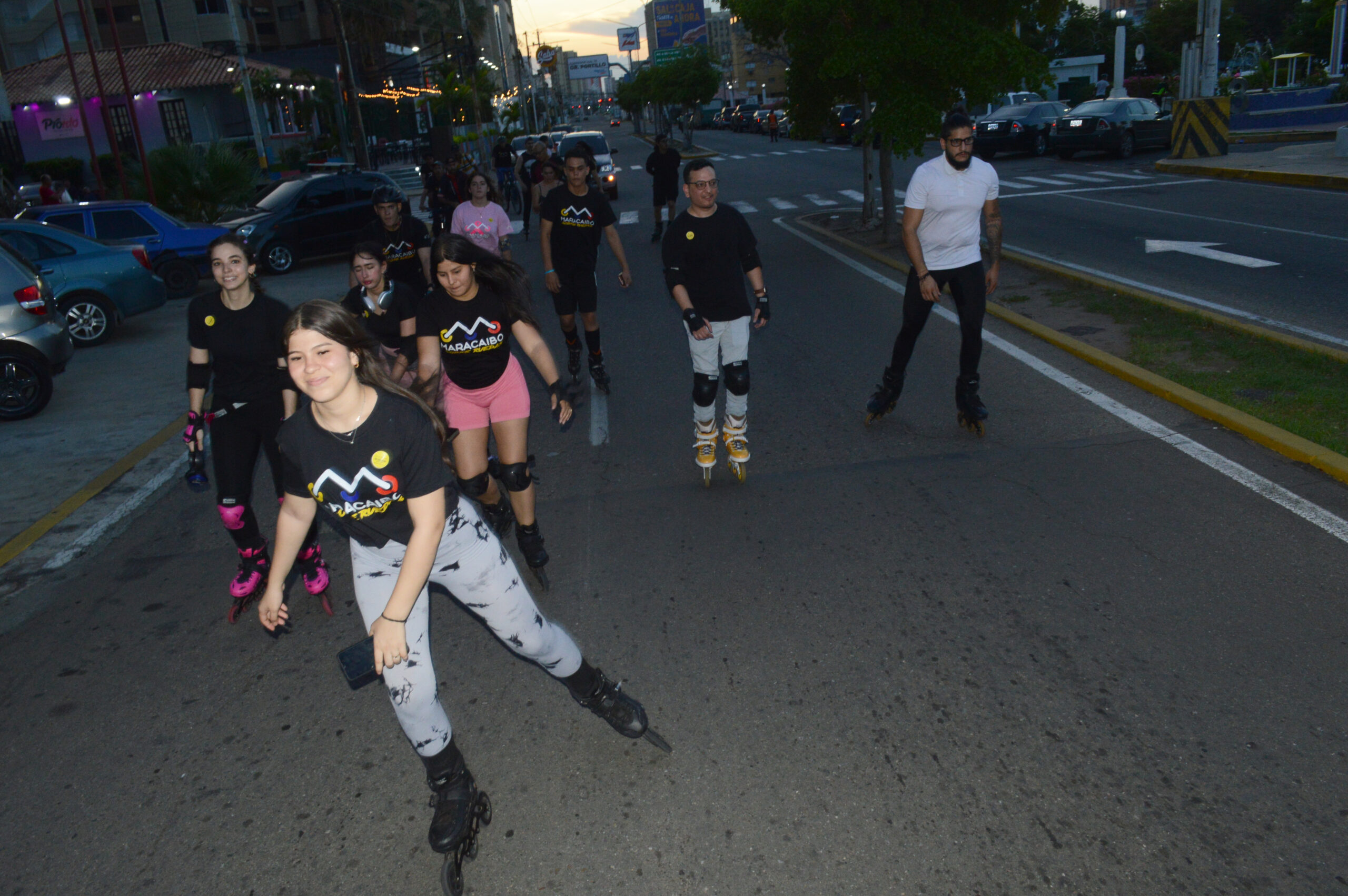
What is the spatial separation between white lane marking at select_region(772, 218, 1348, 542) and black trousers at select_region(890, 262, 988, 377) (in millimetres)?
1201

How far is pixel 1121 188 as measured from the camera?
21.7m

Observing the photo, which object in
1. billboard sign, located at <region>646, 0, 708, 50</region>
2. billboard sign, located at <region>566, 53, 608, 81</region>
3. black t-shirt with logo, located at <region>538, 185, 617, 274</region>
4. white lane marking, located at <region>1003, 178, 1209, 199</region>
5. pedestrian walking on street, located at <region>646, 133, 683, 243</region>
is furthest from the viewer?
billboard sign, located at <region>566, 53, 608, 81</region>

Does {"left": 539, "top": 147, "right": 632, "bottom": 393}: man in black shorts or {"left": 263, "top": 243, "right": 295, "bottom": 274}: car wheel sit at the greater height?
{"left": 539, "top": 147, "right": 632, "bottom": 393}: man in black shorts

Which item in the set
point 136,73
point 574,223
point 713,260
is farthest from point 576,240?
point 136,73

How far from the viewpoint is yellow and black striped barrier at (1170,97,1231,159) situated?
24984mm

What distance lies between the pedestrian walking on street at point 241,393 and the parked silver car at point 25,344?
19.7 ft

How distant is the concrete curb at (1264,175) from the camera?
18.8 metres

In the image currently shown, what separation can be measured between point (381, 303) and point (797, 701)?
3.41m

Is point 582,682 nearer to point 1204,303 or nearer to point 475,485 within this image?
point 475,485

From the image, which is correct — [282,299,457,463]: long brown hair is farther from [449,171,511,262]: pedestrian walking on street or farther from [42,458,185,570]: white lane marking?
[449,171,511,262]: pedestrian walking on street

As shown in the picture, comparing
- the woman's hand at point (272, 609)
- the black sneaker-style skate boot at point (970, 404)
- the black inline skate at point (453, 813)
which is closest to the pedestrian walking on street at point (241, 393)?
the woman's hand at point (272, 609)

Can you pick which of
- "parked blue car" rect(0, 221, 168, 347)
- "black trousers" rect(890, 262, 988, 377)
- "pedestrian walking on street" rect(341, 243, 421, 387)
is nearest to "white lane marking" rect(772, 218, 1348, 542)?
"black trousers" rect(890, 262, 988, 377)

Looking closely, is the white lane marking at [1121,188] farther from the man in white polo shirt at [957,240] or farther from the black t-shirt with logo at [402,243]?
the black t-shirt with logo at [402,243]

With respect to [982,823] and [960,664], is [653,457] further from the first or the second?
[982,823]
